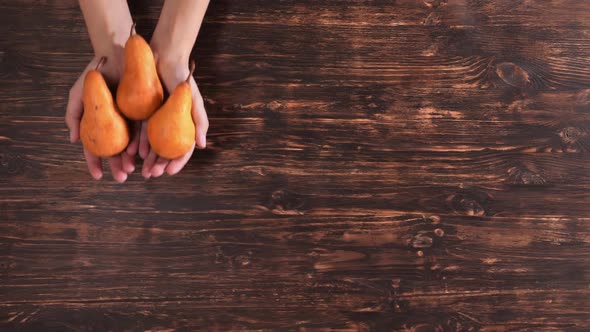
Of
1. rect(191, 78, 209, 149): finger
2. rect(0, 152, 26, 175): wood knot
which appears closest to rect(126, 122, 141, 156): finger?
rect(191, 78, 209, 149): finger

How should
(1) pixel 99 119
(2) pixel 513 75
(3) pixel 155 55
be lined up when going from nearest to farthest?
1. (1) pixel 99 119
2. (3) pixel 155 55
3. (2) pixel 513 75

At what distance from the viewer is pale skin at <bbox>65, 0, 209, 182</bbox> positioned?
94 centimetres

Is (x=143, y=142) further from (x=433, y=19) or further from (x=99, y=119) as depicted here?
(x=433, y=19)

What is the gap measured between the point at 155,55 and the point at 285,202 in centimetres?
37

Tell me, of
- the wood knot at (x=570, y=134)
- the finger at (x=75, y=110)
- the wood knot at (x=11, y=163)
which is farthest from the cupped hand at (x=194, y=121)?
the wood knot at (x=570, y=134)

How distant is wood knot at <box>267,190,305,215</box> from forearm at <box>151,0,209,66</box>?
304 mm

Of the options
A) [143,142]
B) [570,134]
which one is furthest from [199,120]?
[570,134]

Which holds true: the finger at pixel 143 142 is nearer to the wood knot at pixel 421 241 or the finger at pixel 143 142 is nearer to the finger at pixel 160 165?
the finger at pixel 160 165

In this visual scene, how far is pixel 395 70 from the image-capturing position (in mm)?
1077

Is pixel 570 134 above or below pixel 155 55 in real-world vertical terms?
above

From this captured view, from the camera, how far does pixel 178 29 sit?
96cm

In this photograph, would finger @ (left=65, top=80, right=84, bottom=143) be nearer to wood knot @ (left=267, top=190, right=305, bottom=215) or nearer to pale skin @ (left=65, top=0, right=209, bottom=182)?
pale skin @ (left=65, top=0, right=209, bottom=182)

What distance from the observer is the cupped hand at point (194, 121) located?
936 mm

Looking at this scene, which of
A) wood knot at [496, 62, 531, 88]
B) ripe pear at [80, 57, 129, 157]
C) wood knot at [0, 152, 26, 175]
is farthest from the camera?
wood knot at [496, 62, 531, 88]
